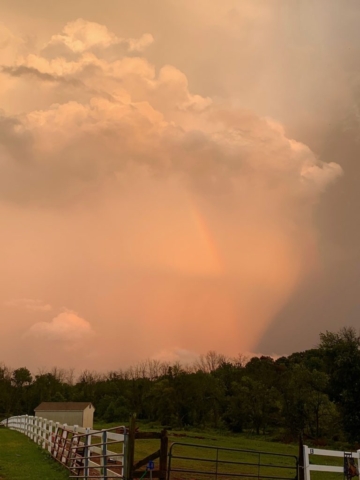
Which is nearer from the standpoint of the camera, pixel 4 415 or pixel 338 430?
pixel 338 430

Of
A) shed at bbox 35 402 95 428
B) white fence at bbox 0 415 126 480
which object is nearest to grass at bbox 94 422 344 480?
white fence at bbox 0 415 126 480

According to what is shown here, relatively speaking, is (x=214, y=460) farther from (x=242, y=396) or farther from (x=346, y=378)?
(x=242, y=396)

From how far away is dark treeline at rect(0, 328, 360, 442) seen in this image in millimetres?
43562

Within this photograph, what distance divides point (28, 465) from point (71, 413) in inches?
2081

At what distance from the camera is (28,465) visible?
1714 cm

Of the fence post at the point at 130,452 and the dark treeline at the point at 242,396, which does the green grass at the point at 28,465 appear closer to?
the fence post at the point at 130,452

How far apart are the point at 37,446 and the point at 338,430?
3706 cm

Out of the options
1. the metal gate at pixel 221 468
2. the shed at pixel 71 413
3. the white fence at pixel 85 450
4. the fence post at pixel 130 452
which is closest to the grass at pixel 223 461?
the metal gate at pixel 221 468

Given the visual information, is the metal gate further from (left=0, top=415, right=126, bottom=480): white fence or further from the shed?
the shed

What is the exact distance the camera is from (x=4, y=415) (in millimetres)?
87562

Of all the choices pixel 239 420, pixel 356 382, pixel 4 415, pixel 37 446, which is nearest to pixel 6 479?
pixel 37 446

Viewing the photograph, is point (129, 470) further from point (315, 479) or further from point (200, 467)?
point (315, 479)

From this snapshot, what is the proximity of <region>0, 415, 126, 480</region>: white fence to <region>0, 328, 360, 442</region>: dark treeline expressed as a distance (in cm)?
2412

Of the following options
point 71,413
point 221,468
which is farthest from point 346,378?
point 71,413
